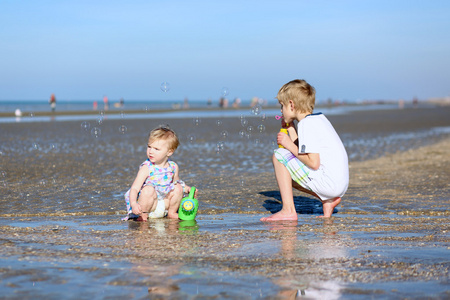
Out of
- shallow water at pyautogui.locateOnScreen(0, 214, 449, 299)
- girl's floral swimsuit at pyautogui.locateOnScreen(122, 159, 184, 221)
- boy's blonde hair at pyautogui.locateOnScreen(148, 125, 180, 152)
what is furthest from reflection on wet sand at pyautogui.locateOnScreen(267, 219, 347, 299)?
boy's blonde hair at pyautogui.locateOnScreen(148, 125, 180, 152)

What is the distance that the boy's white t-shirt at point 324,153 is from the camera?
548cm

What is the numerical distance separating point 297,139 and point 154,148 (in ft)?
4.79

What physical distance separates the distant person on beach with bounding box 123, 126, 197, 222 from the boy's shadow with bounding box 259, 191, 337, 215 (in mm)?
1175

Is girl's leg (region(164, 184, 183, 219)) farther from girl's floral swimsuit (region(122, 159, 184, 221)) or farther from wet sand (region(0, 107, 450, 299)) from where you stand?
wet sand (region(0, 107, 450, 299))

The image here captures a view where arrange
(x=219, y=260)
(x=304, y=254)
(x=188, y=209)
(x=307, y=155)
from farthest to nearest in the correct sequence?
(x=188, y=209) → (x=307, y=155) → (x=304, y=254) → (x=219, y=260)

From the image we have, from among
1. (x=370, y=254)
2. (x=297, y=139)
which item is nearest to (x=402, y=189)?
(x=297, y=139)

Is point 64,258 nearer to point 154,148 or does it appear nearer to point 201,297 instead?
point 201,297

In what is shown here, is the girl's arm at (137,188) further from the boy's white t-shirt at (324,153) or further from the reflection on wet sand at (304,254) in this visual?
the boy's white t-shirt at (324,153)

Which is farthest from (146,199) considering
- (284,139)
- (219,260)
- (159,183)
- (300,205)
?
(300,205)

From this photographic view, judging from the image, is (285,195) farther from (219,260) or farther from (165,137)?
(219,260)

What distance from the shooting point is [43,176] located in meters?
9.53

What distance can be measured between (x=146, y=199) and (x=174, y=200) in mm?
346

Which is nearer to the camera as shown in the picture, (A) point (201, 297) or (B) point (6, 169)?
(A) point (201, 297)

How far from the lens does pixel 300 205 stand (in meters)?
6.79
